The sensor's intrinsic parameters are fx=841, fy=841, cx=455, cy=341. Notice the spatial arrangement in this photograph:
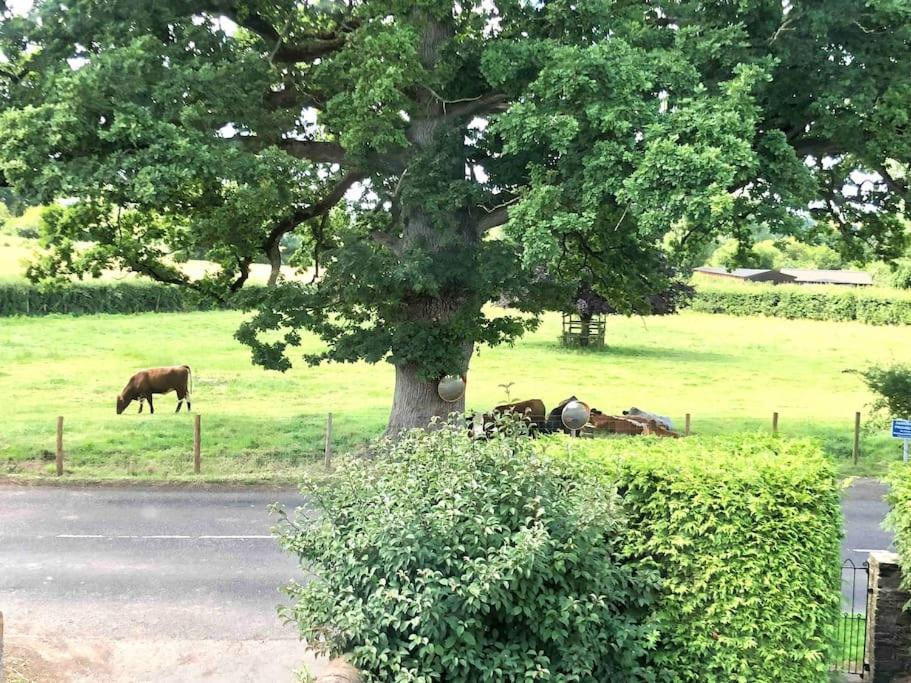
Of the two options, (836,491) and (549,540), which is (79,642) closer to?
(549,540)

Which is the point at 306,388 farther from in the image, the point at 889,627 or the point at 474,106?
the point at 889,627

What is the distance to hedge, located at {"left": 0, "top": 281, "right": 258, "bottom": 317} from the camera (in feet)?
162

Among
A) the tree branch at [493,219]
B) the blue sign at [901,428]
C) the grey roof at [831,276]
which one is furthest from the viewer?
the grey roof at [831,276]

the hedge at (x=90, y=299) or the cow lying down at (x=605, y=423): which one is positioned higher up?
the hedge at (x=90, y=299)

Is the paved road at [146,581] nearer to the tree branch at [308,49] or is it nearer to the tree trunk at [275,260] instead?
the tree trunk at [275,260]

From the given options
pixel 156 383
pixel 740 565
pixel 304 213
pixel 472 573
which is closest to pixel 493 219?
pixel 304 213

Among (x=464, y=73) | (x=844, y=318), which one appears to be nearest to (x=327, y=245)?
(x=464, y=73)

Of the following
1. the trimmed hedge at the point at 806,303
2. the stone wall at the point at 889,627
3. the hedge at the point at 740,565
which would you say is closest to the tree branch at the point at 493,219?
the stone wall at the point at 889,627

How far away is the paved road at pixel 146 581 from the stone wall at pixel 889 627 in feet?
18.0

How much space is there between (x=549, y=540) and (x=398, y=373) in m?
12.0

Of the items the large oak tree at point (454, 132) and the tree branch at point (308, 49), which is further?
the tree branch at point (308, 49)

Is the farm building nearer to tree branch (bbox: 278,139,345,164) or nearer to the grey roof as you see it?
the grey roof

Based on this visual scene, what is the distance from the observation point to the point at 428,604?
5.30 metres

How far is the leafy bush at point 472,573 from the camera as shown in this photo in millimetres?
5480
